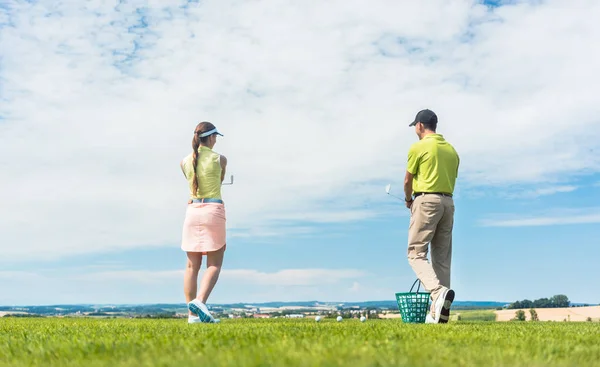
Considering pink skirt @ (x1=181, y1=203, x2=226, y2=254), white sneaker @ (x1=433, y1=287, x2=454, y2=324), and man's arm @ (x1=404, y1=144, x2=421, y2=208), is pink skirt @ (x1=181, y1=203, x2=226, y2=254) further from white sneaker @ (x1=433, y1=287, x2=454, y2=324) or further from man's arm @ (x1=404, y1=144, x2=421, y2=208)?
white sneaker @ (x1=433, y1=287, x2=454, y2=324)

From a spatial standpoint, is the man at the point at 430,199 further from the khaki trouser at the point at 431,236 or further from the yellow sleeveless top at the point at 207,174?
the yellow sleeveless top at the point at 207,174

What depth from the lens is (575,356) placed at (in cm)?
417

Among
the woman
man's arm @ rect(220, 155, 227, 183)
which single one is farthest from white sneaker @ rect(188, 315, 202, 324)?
man's arm @ rect(220, 155, 227, 183)

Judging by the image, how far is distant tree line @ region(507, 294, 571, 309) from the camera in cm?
2619

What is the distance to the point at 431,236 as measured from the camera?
8.80m

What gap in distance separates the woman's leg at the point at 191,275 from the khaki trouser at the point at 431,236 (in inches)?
120

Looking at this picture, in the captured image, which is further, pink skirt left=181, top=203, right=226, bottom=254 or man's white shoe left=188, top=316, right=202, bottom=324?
pink skirt left=181, top=203, right=226, bottom=254

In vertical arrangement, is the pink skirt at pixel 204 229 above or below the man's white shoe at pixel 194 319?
above

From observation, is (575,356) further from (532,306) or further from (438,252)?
(532,306)

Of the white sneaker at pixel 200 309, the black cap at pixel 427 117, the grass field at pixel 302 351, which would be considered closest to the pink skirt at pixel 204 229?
the white sneaker at pixel 200 309

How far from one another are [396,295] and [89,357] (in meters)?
5.52

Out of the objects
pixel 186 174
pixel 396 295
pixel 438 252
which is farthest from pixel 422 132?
pixel 186 174

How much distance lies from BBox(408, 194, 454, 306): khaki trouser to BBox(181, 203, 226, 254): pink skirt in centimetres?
276

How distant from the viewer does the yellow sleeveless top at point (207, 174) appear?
8.60 m
